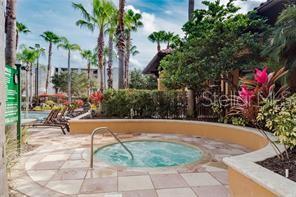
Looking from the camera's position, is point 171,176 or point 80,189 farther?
point 171,176

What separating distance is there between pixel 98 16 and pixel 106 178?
1682cm

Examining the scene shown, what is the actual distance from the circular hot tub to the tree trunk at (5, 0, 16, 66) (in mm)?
3761

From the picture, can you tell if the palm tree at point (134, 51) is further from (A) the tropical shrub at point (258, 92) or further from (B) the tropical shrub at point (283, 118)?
(B) the tropical shrub at point (283, 118)

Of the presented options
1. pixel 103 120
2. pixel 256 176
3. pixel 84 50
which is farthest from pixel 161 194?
pixel 84 50

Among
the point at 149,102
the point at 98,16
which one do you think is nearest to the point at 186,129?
the point at 149,102

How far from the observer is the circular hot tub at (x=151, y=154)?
23.5ft

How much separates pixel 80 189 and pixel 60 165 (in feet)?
5.98

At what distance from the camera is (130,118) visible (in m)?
12.1

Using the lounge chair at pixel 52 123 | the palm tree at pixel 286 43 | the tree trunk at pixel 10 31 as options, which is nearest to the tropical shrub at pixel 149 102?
the lounge chair at pixel 52 123

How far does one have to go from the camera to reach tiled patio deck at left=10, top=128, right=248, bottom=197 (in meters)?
Result: 4.47

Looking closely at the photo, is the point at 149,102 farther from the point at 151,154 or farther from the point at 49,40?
the point at 49,40

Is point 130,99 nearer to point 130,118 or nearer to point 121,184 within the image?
point 130,118

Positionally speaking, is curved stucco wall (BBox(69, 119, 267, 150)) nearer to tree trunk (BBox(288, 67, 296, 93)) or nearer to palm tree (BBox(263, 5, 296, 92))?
tree trunk (BBox(288, 67, 296, 93))

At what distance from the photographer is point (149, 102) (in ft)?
39.7
